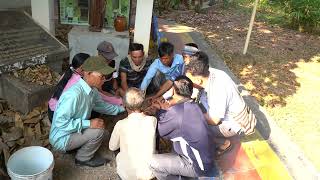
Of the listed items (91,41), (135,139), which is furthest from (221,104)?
(91,41)

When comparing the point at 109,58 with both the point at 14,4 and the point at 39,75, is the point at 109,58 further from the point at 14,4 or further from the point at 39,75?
the point at 14,4

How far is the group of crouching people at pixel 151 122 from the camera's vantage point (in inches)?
154

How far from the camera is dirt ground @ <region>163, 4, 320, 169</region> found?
6.24 meters

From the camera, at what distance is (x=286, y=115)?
6.38 meters

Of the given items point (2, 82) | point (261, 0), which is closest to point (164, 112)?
point (2, 82)

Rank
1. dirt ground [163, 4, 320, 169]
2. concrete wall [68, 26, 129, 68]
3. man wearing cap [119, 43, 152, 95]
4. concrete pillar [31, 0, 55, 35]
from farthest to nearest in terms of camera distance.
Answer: concrete wall [68, 26, 129, 68], concrete pillar [31, 0, 55, 35], dirt ground [163, 4, 320, 169], man wearing cap [119, 43, 152, 95]

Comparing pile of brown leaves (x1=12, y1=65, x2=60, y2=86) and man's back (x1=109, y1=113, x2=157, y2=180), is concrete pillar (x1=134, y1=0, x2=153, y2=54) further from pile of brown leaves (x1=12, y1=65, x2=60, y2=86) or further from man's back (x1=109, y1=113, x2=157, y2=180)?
man's back (x1=109, y1=113, x2=157, y2=180)

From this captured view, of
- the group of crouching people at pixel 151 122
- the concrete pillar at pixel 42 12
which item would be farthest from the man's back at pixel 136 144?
the concrete pillar at pixel 42 12

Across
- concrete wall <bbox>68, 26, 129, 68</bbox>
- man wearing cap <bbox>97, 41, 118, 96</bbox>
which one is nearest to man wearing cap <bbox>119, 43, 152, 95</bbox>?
man wearing cap <bbox>97, 41, 118, 96</bbox>

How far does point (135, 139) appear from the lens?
12.8ft

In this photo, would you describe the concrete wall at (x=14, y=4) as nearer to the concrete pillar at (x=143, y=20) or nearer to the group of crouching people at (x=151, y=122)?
the concrete pillar at (x=143, y=20)

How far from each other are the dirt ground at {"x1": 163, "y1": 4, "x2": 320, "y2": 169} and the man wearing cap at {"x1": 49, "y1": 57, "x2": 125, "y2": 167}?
133 inches

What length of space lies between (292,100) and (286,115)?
711 millimetres

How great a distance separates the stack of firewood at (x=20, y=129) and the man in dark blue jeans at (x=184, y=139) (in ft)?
6.21
